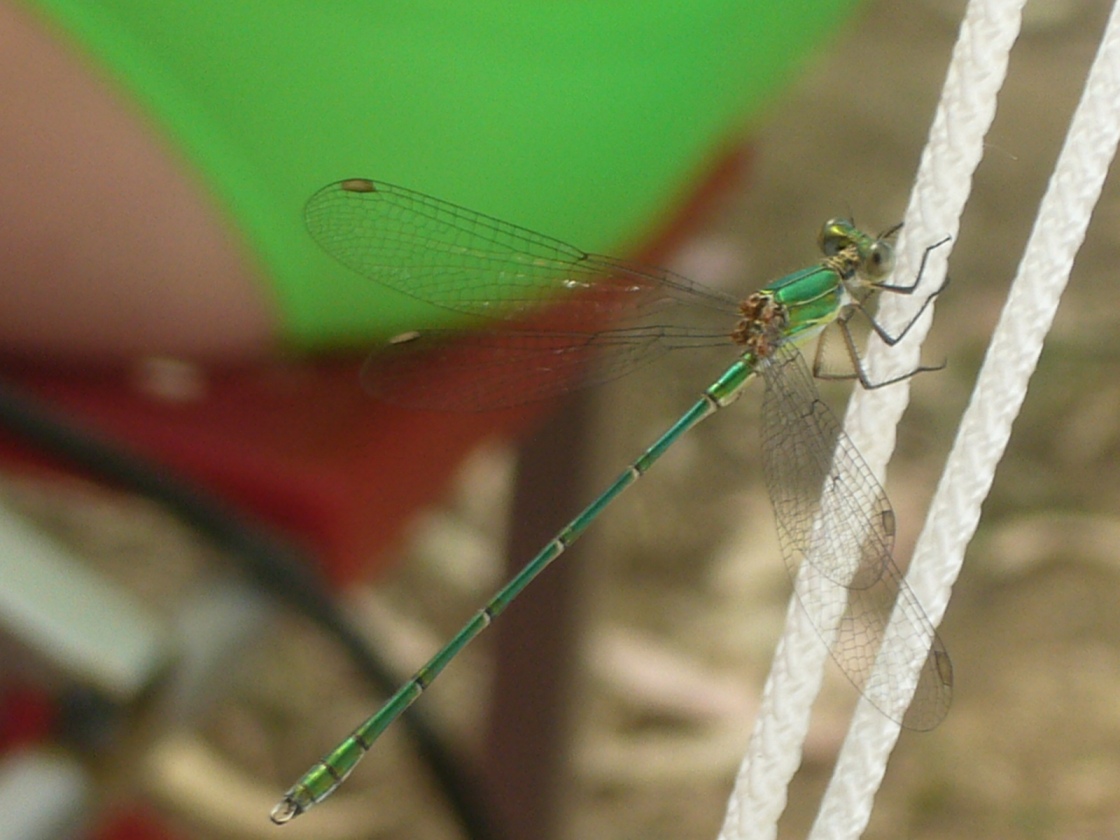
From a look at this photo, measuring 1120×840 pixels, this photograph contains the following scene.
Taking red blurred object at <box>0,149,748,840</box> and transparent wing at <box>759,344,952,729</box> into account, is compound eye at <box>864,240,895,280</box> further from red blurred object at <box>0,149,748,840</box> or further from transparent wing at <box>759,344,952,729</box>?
red blurred object at <box>0,149,748,840</box>

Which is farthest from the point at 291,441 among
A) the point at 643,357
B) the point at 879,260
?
the point at 879,260

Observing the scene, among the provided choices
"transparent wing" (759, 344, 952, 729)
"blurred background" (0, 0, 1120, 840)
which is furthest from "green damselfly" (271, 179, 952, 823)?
"blurred background" (0, 0, 1120, 840)

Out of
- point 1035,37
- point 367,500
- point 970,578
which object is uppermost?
point 1035,37

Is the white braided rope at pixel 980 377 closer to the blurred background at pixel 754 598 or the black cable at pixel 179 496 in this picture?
the black cable at pixel 179 496

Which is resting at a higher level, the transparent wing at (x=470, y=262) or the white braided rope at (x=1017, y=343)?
the transparent wing at (x=470, y=262)

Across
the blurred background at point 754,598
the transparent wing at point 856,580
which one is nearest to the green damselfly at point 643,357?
the transparent wing at point 856,580

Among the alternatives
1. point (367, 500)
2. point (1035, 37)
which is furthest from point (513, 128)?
point (1035, 37)

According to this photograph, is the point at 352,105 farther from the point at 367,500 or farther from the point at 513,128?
the point at 367,500
